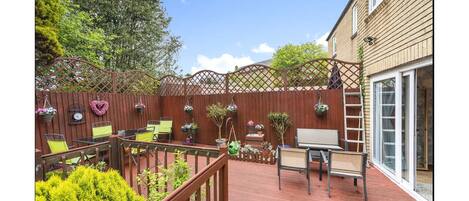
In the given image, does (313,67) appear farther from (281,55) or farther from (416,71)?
(281,55)

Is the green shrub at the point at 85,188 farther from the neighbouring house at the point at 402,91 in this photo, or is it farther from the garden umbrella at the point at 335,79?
the garden umbrella at the point at 335,79

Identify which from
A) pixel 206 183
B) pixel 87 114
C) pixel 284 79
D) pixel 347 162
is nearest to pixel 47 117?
pixel 87 114

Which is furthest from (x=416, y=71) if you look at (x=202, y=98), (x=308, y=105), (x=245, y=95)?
(x=202, y=98)

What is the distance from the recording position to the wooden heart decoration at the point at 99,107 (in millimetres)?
5642

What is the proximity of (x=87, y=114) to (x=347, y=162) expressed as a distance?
249 inches

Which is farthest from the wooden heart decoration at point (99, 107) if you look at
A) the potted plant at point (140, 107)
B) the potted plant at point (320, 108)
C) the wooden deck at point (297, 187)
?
the potted plant at point (320, 108)

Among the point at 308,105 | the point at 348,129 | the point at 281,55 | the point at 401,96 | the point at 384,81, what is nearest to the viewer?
the point at 401,96

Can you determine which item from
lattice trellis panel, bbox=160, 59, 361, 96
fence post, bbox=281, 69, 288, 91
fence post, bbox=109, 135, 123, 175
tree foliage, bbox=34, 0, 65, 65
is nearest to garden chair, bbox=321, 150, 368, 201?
lattice trellis panel, bbox=160, 59, 361, 96

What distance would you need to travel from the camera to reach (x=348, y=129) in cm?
482

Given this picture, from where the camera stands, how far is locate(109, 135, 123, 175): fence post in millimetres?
3316

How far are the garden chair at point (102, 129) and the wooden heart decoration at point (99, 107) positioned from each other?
0.30 m
